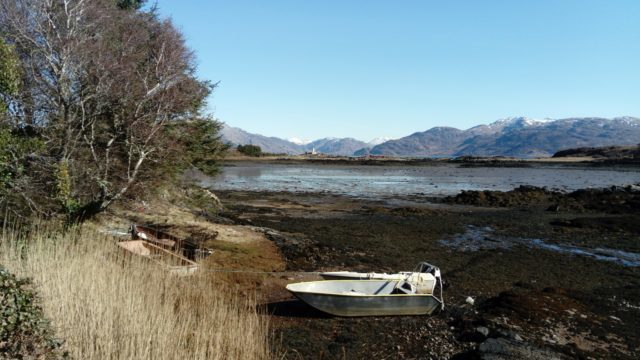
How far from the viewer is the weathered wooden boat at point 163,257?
11.4 meters

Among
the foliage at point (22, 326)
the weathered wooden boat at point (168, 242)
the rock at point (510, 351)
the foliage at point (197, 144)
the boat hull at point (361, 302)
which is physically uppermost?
the foliage at point (197, 144)

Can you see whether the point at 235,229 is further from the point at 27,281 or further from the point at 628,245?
the point at 628,245

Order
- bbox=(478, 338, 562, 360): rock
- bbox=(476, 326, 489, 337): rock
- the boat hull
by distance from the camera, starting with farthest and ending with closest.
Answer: the boat hull
bbox=(476, 326, 489, 337): rock
bbox=(478, 338, 562, 360): rock

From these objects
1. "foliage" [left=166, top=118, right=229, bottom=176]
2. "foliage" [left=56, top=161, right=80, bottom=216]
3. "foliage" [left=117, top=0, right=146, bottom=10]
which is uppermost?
"foliage" [left=117, top=0, right=146, bottom=10]

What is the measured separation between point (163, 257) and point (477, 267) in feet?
38.4

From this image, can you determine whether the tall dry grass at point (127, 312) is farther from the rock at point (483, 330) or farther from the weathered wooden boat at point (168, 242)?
the rock at point (483, 330)

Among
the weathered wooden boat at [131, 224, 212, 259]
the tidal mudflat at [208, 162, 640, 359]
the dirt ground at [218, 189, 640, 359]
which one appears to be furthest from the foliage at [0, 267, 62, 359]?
the weathered wooden boat at [131, 224, 212, 259]

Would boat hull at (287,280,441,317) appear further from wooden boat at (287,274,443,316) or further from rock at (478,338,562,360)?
rock at (478,338,562,360)

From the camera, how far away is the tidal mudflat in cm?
1035

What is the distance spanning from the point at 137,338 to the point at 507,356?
7.08 meters

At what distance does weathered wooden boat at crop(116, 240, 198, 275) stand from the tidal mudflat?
2.31m

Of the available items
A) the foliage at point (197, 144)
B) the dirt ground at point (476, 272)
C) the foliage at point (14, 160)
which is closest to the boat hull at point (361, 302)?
the dirt ground at point (476, 272)

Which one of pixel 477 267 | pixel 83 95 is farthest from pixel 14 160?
pixel 477 267

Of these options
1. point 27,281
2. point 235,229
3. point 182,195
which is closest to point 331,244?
point 235,229
